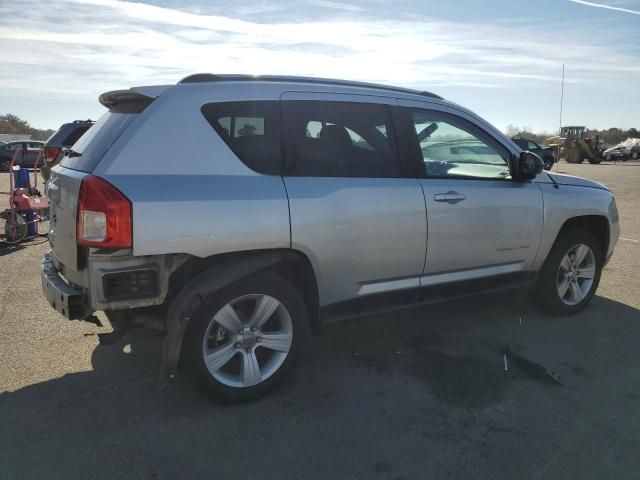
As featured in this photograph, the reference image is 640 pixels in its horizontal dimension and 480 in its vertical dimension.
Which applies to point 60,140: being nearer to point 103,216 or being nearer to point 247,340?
point 103,216

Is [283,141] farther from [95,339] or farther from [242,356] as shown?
[95,339]

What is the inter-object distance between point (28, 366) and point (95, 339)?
1.86 ft

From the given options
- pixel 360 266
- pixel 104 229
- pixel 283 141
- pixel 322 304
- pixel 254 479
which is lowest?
pixel 254 479

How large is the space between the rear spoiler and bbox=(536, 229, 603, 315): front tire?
354cm

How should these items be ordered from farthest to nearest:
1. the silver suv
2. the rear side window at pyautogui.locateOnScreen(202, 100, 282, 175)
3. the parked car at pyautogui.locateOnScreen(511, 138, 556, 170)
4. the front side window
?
the parked car at pyautogui.locateOnScreen(511, 138, 556, 170) → the front side window → the rear side window at pyautogui.locateOnScreen(202, 100, 282, 175) → the silver suv

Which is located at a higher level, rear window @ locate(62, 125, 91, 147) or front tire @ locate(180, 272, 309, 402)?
rear window @ locate(62, 125, 91, 147)

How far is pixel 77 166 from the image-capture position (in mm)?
3160

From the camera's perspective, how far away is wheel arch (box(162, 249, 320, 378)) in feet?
9.75

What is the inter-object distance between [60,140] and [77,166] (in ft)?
23.1

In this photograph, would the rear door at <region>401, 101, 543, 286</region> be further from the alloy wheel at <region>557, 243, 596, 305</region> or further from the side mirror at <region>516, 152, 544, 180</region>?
the alloy wheel at <region>557, 243, 596, 305</region>

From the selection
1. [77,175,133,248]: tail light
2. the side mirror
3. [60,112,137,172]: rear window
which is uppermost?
[60,112,137,172]: rear window

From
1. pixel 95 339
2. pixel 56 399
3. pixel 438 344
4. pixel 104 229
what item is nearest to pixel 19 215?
pixel 95 339

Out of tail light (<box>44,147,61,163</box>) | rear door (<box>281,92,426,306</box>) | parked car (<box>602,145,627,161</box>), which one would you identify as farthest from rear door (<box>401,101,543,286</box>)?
parked car (<box>602,145,627,161</box>)

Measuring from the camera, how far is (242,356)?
10.8ft
